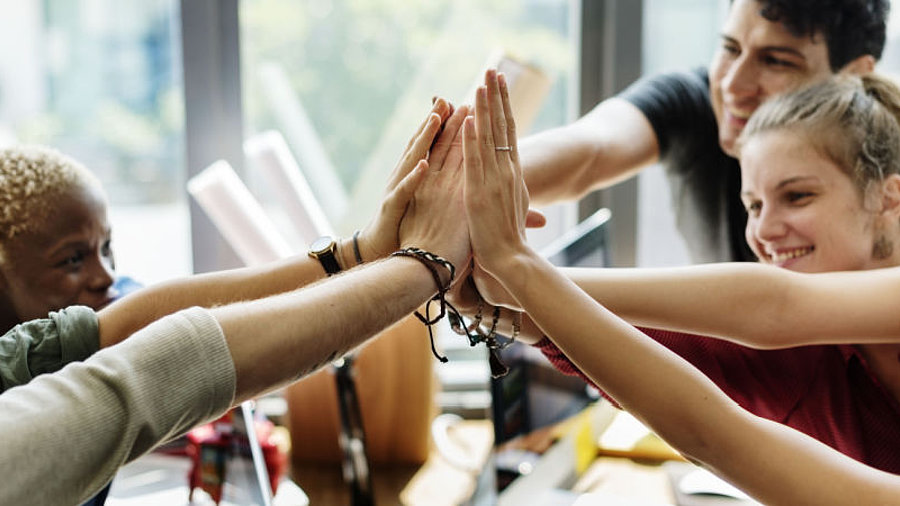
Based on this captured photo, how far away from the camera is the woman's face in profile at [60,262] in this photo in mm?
1074

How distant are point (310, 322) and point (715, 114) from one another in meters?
1.15

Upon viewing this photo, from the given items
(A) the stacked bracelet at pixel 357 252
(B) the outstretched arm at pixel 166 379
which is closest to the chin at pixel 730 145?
(A) the stacked bracelet at pixel 357 252

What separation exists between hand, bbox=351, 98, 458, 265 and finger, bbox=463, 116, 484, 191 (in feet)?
0.26

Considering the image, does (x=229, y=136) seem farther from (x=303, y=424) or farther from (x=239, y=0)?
(x=303, y=424)

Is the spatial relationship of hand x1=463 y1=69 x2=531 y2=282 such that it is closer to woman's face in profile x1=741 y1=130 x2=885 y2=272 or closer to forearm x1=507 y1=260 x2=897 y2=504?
forearm x1=507 y1=260 x2=897 y2=504

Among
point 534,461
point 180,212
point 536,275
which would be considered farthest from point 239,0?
point 536,275

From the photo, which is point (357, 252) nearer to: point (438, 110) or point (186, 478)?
point (438, 110)

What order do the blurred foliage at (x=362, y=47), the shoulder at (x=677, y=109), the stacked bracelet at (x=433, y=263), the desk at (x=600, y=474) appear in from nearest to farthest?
the stacked bracelet at (x=433, y=263)
the desk at (x=600, y=474)
the shoulder at (x=677, y=109)
the blurred foliage at (x=362, y=47)

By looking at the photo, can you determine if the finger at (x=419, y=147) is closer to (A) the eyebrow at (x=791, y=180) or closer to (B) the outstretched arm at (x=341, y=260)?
(B) the outstretched arm at (x=341, y=260)

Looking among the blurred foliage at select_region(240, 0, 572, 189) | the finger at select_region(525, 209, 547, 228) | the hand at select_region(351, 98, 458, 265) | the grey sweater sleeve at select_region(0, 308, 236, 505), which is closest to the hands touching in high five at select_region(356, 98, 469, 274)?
the hand at select_region(351, 98, 458, 265)

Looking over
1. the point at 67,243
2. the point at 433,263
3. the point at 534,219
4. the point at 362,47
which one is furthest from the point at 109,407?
the point at 362,47

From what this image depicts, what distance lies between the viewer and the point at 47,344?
0.91 metres

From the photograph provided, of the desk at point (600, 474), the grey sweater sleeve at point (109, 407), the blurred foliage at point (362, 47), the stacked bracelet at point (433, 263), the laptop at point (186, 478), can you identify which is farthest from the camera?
the blurred foliage at point (362, 47)

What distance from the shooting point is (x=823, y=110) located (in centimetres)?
124
